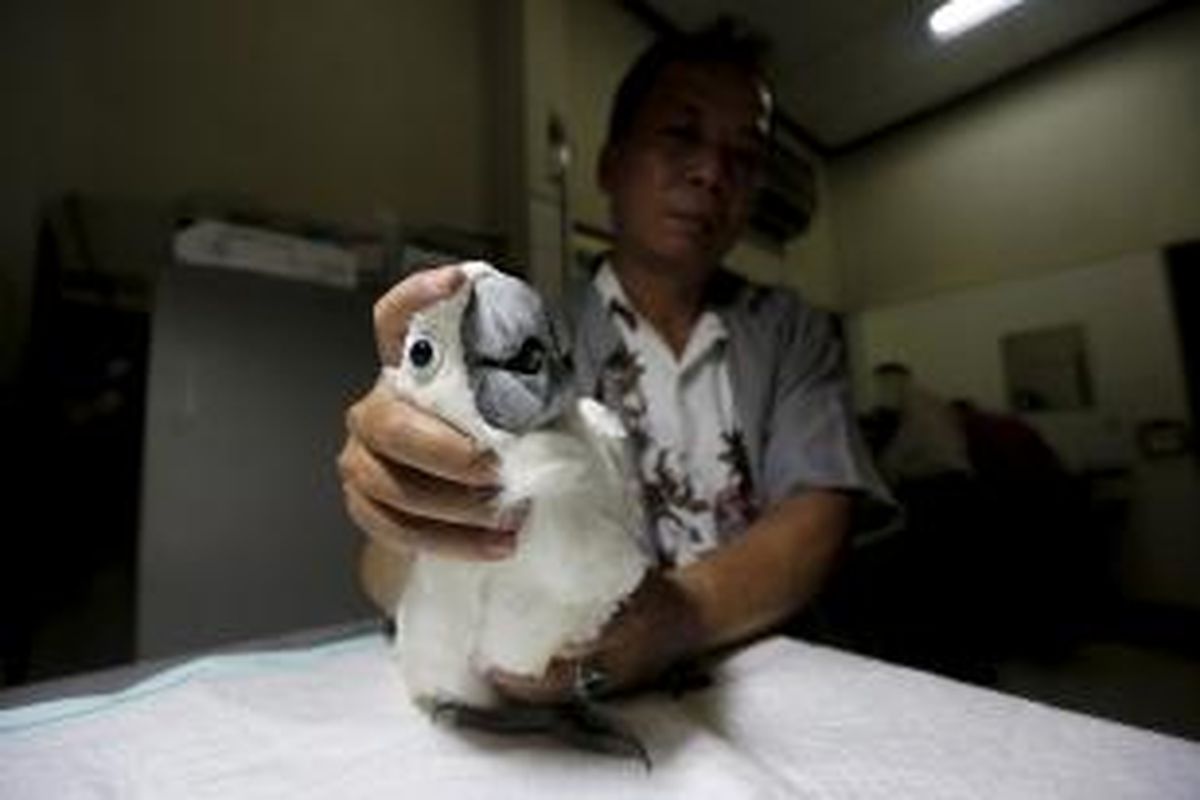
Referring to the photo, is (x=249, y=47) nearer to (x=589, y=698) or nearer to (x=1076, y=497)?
(x=589, y=698)

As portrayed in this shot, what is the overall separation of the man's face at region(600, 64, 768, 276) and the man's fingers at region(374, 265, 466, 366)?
0.45m

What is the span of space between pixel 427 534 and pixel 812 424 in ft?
1.34

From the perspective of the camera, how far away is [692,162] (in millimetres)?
643

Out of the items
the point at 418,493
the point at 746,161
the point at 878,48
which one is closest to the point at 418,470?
the point at 418,493

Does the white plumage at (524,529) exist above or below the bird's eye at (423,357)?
below

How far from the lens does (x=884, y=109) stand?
211cm

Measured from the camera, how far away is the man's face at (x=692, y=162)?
0.64 m

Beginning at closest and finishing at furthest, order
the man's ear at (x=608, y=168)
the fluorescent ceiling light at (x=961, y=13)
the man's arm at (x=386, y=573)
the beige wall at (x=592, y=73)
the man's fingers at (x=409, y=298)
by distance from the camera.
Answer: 1. the man's fingers at (x=409, y=298)
2. the man's arm at (x=386, y=573)
3. the man's ear at (x=608, y=168)
4. the fluorescent ceiling light at (x=961, y=13)
5. the beige wall at (x=592, y=73)

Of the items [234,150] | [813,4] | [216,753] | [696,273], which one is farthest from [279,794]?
[813,4]

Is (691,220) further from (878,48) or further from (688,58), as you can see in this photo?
(878,48)

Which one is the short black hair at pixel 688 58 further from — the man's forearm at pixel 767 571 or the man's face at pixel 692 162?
the man's forearm at pixel 767 571

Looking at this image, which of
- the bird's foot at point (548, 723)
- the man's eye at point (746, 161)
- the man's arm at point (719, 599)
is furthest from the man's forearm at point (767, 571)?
the man's eye at point (746, 161)

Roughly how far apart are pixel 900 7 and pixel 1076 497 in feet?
4.86

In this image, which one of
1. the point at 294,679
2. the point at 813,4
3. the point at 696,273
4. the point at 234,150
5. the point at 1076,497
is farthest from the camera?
the point at 1076,497
